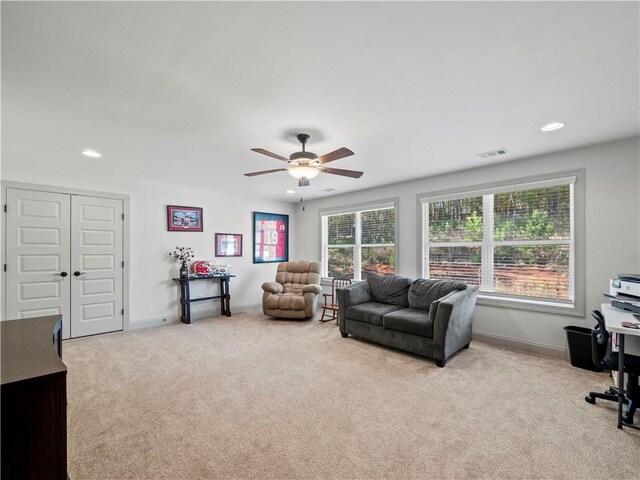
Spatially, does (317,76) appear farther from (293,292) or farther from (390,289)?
(293,292)

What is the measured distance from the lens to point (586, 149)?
11.2 ft

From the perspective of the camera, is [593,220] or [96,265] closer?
[593,220]

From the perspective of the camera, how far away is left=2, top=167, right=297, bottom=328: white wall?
4484 mm

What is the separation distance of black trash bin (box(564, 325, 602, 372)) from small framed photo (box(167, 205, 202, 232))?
5710 mm

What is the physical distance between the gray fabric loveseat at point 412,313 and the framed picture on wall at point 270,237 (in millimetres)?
2695

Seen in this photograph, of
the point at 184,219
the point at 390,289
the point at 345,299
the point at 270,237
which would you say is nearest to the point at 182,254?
the point at 184,219

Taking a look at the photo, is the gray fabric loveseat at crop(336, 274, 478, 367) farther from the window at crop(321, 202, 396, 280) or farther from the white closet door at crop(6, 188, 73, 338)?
the white closet door at crop(6, 188, 73, 338)

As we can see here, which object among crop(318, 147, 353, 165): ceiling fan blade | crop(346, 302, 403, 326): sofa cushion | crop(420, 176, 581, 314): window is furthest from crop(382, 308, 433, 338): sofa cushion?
crop(318, 147, 353, 165): ceiling fan blade

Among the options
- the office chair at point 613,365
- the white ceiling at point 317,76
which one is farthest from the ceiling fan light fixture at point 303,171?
the office chair at point 613,365

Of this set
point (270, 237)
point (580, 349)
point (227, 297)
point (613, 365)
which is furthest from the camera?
point (270, 237)

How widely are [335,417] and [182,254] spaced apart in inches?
163

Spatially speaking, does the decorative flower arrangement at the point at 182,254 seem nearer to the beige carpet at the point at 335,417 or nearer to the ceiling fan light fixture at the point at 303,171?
the beige carpet at the point at 335,417

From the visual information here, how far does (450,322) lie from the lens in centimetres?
335

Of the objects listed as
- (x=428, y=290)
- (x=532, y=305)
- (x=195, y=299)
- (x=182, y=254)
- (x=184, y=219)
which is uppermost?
(x=184, y=219)
